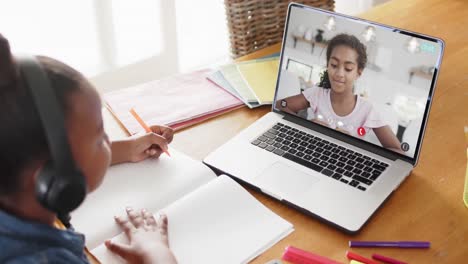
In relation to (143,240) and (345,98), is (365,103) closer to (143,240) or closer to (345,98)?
(345,98)

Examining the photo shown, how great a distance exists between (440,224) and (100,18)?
1.52m

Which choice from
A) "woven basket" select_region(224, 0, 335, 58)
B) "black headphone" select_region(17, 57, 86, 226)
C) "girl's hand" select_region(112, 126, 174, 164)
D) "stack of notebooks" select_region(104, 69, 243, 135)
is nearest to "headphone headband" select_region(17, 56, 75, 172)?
"black headphone" select_region(17, 57, 86, 226)

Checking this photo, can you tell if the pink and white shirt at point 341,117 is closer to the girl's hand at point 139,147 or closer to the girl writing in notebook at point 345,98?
the girl writing in notebook at point 345,98

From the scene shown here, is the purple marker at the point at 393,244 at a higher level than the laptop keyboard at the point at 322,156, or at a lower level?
lower

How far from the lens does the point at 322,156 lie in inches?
41.2

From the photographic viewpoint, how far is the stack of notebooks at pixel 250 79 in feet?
4.10

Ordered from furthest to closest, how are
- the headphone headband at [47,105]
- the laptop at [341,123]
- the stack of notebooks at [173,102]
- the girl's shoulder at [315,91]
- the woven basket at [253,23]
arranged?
the woven basket at [253,23] < the stack of notebooks at [173,102] < the girl's shoulder at [315,91] < the laptop at [341,123] < the headphone headband at [47,105]

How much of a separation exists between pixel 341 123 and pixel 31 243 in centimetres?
61

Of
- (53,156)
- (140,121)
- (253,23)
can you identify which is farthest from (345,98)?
(53,156)

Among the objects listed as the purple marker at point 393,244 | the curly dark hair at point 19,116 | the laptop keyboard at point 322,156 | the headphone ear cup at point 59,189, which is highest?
the curly dark hair at point 19,116

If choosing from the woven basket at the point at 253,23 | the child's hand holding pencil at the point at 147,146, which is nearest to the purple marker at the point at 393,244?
the child's hand holding pencil at the point at 147,146

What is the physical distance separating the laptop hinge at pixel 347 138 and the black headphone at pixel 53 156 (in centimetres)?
58

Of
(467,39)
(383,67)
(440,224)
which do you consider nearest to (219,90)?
(383,67)

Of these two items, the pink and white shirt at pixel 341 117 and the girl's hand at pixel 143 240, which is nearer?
the girl's hand at pixel 143 240
